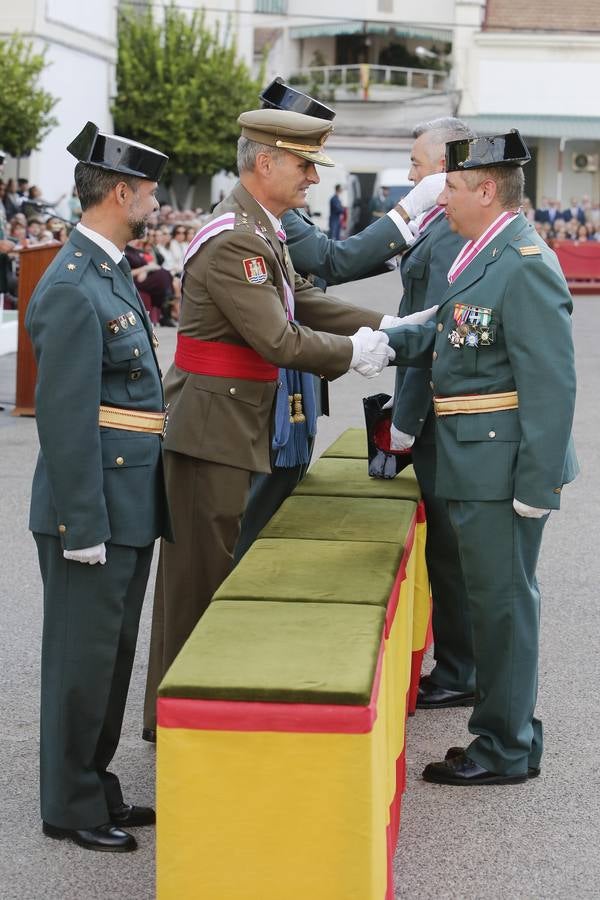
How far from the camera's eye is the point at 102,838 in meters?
3.83

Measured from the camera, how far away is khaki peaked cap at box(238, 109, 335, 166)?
430 centimetres

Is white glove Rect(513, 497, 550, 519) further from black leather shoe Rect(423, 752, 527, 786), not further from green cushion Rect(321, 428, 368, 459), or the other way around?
green cushion Rect(321, 428, 368, 459)

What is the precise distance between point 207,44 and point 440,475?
1356 inches

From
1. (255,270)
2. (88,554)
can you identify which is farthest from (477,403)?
(88,554)

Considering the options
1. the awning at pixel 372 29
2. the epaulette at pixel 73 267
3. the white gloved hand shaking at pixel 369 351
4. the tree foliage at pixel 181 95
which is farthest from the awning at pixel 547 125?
the epaulette at pixel 73 267

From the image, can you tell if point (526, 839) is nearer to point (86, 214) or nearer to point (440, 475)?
point (440, 475)

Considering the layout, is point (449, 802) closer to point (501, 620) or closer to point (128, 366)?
point (501, 620)

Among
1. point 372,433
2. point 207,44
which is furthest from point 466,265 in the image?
point 207,44

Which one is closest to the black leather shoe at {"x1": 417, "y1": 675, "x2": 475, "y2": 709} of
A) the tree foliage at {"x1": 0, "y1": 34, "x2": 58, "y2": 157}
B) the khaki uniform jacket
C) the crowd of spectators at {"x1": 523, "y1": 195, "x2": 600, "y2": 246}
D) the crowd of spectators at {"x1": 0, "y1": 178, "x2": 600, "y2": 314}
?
the khaki uniform jacket

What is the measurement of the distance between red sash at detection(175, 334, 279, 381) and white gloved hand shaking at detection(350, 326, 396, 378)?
0.91 feet

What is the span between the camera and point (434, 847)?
3.89 meters

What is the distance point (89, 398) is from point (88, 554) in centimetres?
41

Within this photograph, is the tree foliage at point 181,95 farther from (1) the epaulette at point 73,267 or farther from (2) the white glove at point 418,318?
(1) the epaulette at point 73,267

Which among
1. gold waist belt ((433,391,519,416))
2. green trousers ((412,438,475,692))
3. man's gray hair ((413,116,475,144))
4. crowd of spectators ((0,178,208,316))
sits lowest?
crowd of spectators ((0,178,208,316))
